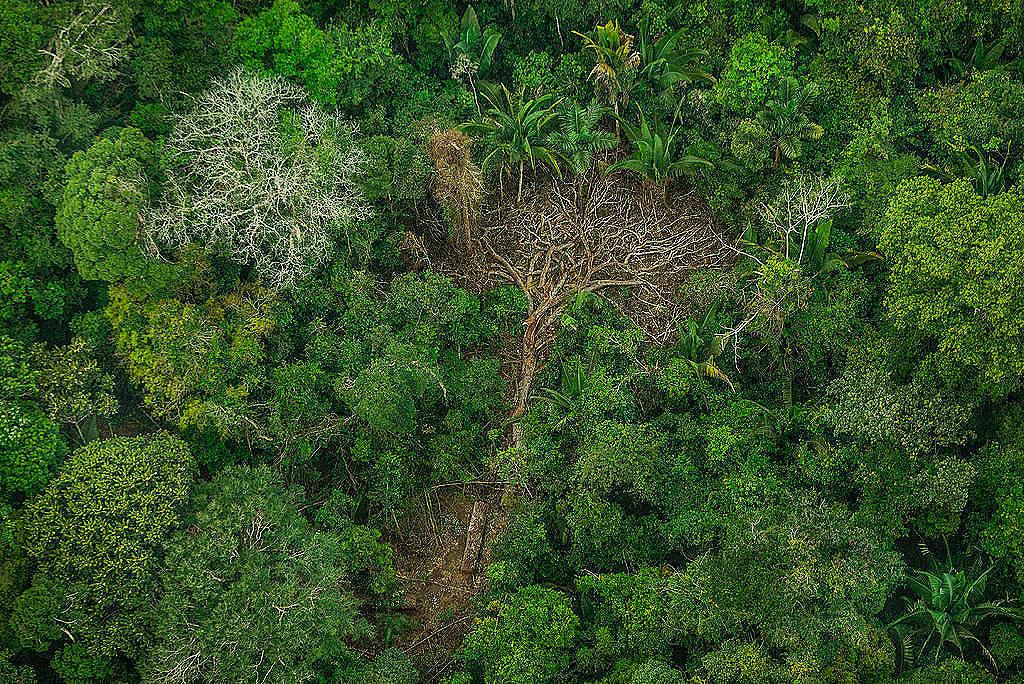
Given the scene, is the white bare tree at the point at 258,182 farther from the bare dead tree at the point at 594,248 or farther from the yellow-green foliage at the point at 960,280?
the yellow-green foliage at the point at 960,280

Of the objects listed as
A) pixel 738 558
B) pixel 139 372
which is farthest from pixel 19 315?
pixel 738 558

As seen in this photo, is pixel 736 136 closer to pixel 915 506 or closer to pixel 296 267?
pixel 915 506

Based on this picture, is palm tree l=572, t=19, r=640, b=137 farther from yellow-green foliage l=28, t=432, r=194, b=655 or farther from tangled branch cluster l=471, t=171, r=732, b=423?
yellow-green foliage l=28, t=432, r=194, b=655

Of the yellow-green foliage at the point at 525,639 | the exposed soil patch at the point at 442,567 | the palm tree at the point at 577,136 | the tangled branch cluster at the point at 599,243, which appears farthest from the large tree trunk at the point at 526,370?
the palm tree at the point at 577,136

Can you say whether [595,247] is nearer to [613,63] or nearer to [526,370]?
[526,370]

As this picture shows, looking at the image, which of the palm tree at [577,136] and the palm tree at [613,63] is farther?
the palm tree at [613,63]

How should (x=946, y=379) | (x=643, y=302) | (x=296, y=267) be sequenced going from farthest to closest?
(x=643, y=302)
(x=296, y=267)
(x=946, y=379)
